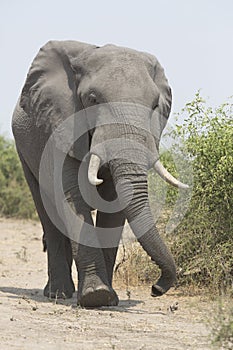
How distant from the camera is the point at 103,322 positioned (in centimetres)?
699

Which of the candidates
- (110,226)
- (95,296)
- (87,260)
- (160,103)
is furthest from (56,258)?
(160,103)

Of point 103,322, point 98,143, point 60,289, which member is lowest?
point 60,289

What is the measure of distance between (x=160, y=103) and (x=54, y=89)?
107cm

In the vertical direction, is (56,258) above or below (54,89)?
below

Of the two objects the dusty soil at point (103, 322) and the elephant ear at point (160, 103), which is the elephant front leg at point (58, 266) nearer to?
the dusty soil at point (103, 322)

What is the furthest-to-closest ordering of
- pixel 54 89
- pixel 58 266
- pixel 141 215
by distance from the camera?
pixel 58 266 < pixel 54 89 < pixel 141 215

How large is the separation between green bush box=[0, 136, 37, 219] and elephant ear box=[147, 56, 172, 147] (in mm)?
11436

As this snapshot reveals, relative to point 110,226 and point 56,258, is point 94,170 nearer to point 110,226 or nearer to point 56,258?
point 110,226

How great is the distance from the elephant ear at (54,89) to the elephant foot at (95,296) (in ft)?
3.84

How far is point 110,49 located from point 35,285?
3601 millimetres

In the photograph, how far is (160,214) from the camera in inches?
393

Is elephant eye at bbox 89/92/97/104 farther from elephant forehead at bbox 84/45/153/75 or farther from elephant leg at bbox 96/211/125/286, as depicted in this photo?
elephant leg at bbox 96/211/125/286

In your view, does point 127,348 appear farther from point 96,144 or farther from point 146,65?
point 146,65

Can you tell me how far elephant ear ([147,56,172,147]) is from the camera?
25.0 ft
